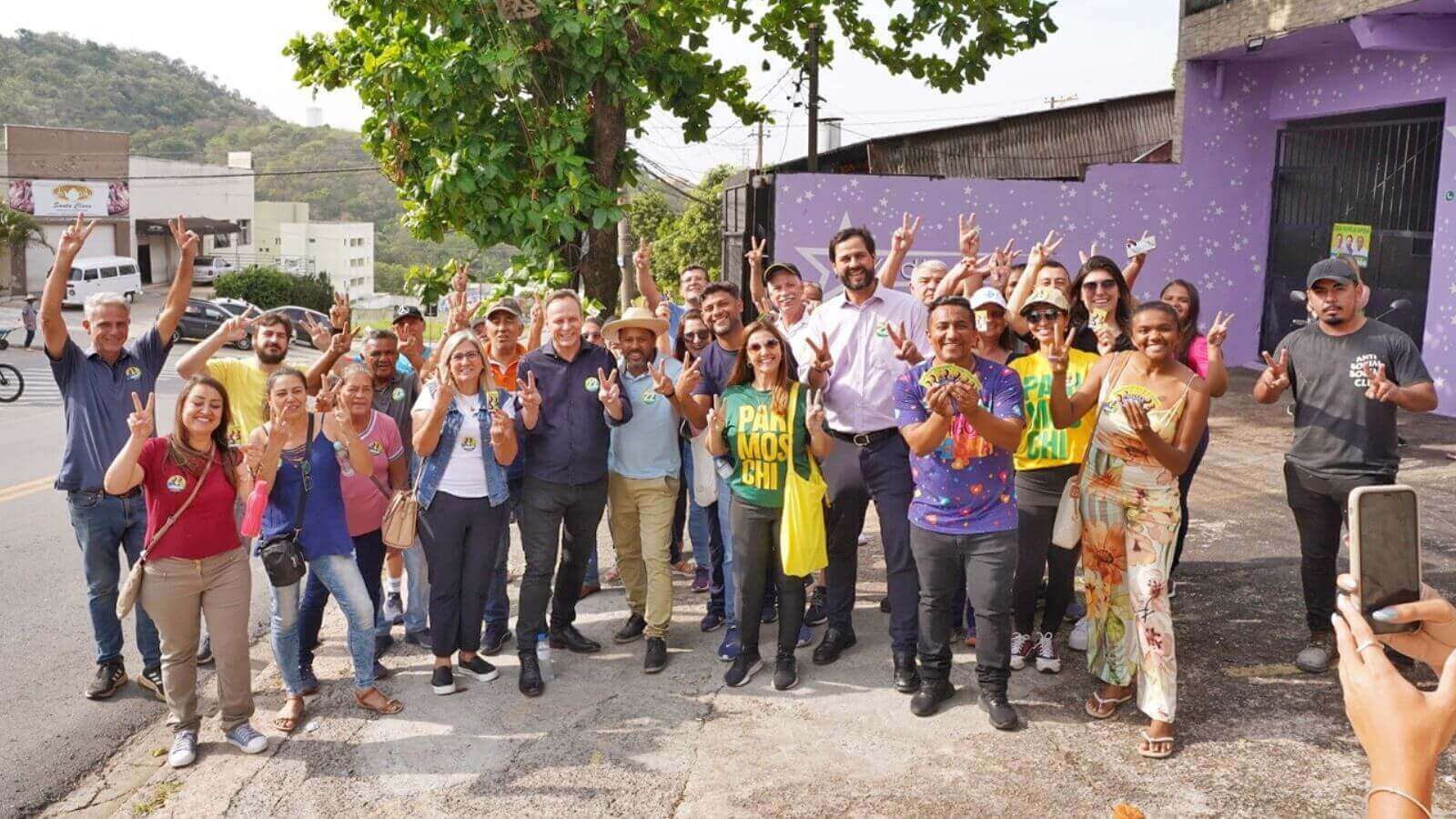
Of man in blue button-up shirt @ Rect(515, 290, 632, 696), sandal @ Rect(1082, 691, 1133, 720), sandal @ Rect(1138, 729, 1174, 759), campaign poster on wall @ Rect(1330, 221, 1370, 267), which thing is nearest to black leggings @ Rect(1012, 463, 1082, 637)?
sandal @ Rect(1082, 691, 1133, 720)

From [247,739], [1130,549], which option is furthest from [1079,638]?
[247,739]

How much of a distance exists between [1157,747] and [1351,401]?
189cm

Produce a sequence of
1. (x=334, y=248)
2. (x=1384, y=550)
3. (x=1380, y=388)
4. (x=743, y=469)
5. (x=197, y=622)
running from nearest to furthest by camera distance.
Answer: (x=1384, y=550) < (x=197, y=622) < (x=1380, y=388) < (x=743, y=469) < (x=334, y=248)

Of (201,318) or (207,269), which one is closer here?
(201,318)

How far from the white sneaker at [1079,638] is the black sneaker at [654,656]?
2.04 metres

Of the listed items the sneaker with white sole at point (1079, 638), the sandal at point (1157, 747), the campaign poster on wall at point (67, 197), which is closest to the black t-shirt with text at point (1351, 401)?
the sneaker with white sole at point (1079, 638)

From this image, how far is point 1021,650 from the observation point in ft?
17.3

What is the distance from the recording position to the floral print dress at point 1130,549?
4414 mm

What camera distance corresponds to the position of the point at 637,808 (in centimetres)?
405

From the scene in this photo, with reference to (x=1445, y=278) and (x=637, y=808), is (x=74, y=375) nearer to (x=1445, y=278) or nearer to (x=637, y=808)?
(x=637, y=808)

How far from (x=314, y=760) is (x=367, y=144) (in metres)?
5.36

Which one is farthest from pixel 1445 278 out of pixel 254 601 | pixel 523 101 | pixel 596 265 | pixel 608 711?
pixel 254 601

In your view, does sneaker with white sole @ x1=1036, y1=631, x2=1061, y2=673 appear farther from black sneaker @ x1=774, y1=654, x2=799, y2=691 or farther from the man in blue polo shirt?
the man in blue polo shirt

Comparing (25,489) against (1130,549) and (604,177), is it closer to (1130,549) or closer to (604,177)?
(604,177)
